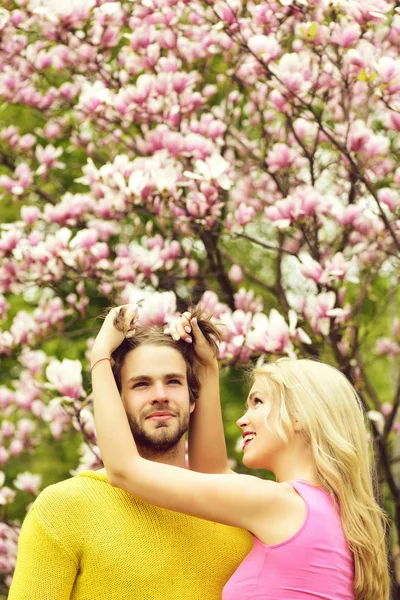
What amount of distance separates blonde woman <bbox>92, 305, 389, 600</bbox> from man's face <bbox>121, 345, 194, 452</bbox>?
2 cm

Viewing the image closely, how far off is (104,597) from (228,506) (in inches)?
18.2

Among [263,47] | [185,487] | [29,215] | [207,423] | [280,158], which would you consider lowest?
[29,215]

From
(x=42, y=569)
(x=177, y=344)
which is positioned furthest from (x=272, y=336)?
(x=42, y=569)

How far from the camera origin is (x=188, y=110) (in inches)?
180

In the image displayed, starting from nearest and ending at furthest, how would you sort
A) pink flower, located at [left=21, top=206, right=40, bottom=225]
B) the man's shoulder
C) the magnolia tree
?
1. the man's shoulder
2. the magnolia tree
3. pink flower, located at [left=21, top=206, right=40, bottom=225]

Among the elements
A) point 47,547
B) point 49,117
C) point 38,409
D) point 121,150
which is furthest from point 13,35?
point 47,547

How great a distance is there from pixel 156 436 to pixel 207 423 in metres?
0.43

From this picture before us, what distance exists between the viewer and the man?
2426 mm

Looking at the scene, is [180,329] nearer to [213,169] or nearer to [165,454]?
[165,454]

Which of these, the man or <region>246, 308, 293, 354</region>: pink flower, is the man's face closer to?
the man

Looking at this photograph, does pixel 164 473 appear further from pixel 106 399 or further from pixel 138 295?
pixel 138 295

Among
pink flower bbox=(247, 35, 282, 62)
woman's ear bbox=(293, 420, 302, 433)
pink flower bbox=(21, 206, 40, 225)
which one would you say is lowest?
pink flower bbox=(21, 206, 40, 225)

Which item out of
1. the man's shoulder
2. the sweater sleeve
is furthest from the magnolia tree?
the sweater sleeve

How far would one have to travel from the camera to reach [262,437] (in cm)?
266
